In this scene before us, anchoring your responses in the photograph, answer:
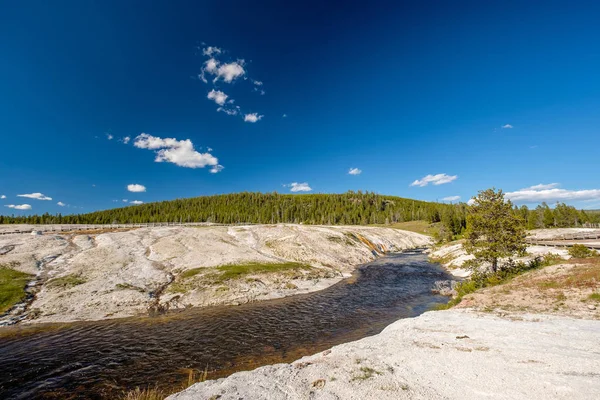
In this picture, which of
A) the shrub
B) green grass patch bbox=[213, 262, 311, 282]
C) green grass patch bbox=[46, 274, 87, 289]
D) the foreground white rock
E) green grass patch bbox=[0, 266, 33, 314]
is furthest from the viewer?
green grass patch bbox=[213, 262, 311, 282]

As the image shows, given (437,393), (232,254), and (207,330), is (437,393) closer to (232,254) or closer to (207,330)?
(207,330)

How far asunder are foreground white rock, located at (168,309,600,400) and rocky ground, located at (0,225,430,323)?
73.0 ft

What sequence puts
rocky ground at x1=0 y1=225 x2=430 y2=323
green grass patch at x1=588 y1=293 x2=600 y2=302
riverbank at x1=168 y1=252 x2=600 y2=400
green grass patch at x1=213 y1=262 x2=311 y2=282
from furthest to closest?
green grass patch at x1=213 y1=262 x2=311 y2=282 < rocky ground at x1=0 y1=225 x2=430 y2=323 < green grass patch at x1=588 y1=293 x2=600 y2=302 < riverbank at x1=168 y1=252 x2=600 y2=400

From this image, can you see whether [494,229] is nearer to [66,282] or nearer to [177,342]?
[177,342]

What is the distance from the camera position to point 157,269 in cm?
4253

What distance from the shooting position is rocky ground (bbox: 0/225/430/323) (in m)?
31.4

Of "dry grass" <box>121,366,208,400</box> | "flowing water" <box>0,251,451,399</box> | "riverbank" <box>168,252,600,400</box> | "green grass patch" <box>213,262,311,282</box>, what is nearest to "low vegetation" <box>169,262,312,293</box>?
"green grass patch" <box>213,262,311,282</box>

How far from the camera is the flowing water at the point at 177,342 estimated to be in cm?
1684

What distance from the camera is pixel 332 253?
6556cm

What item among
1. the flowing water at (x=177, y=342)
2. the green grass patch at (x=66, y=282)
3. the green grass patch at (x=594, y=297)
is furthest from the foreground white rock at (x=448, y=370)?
the green grass patch at (x=66, y=282)

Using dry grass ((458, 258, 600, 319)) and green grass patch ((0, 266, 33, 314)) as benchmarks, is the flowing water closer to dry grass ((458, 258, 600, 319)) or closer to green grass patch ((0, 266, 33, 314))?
green grass patch ((0, 266, 33, 314))

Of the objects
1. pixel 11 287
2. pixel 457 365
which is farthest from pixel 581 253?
pixel 11 287

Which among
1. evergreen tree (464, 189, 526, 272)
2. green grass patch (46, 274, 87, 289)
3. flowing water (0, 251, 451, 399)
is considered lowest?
flowing water (0, 251, 451, 399)

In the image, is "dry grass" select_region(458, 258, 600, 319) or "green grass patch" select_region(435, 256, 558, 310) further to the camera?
"green grass patch" select_region(435, 256, 558, 310)
